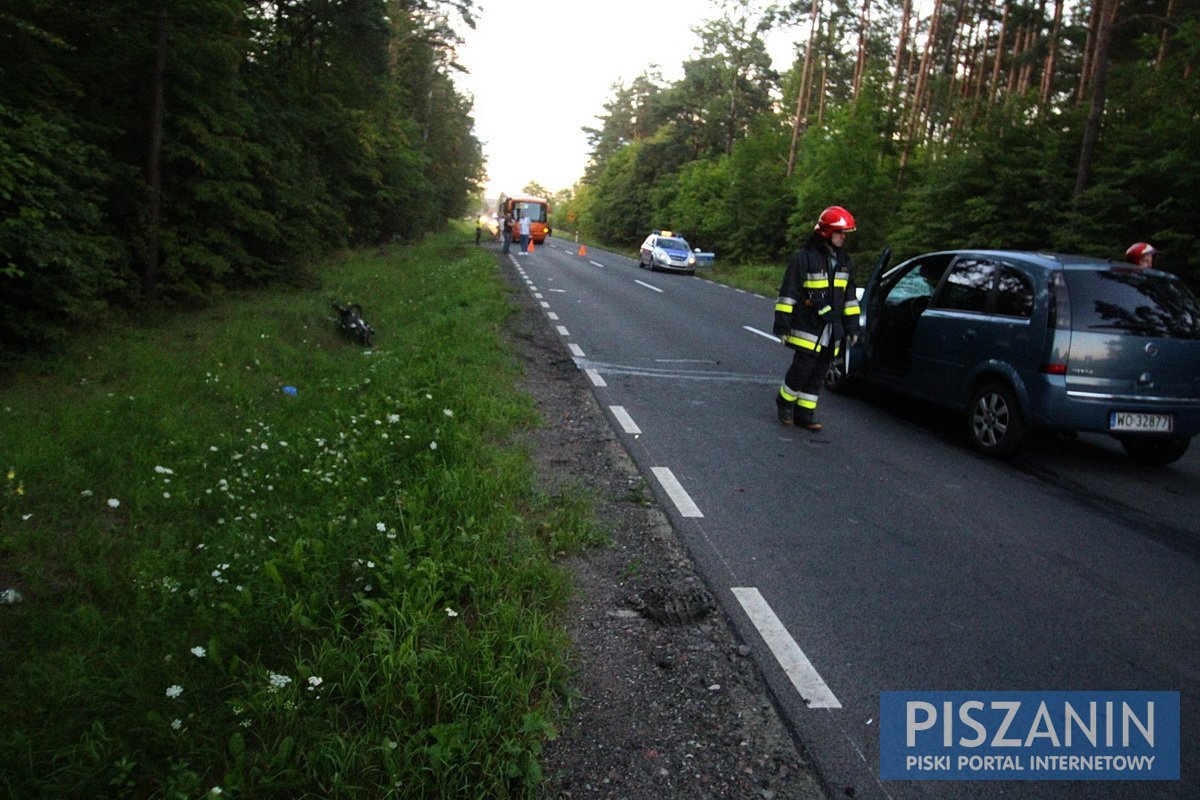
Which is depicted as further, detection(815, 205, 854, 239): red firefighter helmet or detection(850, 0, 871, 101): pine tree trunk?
detection(850, 0, 871, 101): pine tree trunk

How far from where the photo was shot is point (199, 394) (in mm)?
9250

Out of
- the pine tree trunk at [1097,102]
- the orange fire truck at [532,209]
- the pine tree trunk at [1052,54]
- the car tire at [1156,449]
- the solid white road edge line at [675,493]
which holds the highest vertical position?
the pine tree trunk at [1052,54]

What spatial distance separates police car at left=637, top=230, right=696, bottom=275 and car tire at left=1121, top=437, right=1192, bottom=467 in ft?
90.3

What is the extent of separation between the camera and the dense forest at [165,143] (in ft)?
31.2

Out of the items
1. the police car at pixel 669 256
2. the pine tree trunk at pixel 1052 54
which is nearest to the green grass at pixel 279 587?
the police car at pixel 669 256

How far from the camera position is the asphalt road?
141 inches

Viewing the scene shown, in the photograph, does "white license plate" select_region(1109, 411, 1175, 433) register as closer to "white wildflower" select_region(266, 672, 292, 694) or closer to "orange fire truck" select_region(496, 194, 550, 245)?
"white wildflower" select_region(266, 672, 292, 694)

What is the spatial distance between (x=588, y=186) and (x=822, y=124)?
58.5m

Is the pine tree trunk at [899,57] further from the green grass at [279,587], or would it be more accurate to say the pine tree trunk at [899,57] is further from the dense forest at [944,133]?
the green grass at [279,587]

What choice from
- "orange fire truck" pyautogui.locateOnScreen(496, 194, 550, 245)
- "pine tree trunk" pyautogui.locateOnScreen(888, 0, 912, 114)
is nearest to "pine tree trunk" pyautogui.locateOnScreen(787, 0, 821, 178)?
"pine tree trunk" pyautogui.locateOnScreen(888, 0, 912, 114)

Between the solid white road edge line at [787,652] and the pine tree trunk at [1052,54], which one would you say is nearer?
the solid white road edge line at [787,652]

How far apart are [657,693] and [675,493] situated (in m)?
2.59

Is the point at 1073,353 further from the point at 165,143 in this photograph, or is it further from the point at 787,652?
the point at 165,143

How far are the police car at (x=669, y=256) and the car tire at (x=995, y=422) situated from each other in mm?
27488
